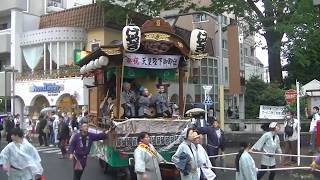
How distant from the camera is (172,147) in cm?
1320

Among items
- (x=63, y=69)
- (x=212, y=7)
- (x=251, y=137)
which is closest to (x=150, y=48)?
(x=251, y=137)

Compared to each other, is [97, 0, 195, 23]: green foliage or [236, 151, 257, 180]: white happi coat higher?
[97, 0, 195, 23]: green foliage

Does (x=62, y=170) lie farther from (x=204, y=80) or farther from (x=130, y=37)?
(x=204, y=80)

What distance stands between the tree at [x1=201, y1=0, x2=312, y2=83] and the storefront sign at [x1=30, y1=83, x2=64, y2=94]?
1158 centimetres

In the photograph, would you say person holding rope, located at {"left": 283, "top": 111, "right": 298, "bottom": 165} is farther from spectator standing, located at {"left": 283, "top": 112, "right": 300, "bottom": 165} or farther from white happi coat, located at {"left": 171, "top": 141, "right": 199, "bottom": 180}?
white happi coat, located at {"left": 171, "top": 141, "right": 199, "bottom": 180}

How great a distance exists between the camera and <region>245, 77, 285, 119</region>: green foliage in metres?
30.6

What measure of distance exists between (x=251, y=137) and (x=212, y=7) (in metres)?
9.80

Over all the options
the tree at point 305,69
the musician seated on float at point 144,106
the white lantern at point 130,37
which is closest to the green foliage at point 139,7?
the tree at point 305,69

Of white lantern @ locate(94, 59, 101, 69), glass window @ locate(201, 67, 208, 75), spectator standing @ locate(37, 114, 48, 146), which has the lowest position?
spectator standing @ locate(37, 114, 48, 146)

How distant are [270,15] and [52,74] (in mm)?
15371

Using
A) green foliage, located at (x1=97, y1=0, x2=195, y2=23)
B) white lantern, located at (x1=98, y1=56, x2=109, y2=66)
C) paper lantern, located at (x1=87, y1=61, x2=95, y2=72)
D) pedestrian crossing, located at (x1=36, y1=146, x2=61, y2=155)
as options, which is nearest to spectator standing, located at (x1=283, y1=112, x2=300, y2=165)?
paper lantern, located at (x1=87, y1=61, x2=95, y2=72)

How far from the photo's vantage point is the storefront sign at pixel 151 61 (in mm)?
13638

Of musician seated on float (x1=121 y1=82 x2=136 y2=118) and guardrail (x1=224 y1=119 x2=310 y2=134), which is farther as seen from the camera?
guardrail (x1=224 y1=119 x2=310 y2=134)

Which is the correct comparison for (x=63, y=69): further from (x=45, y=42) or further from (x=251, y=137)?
(x=251, y=137)
